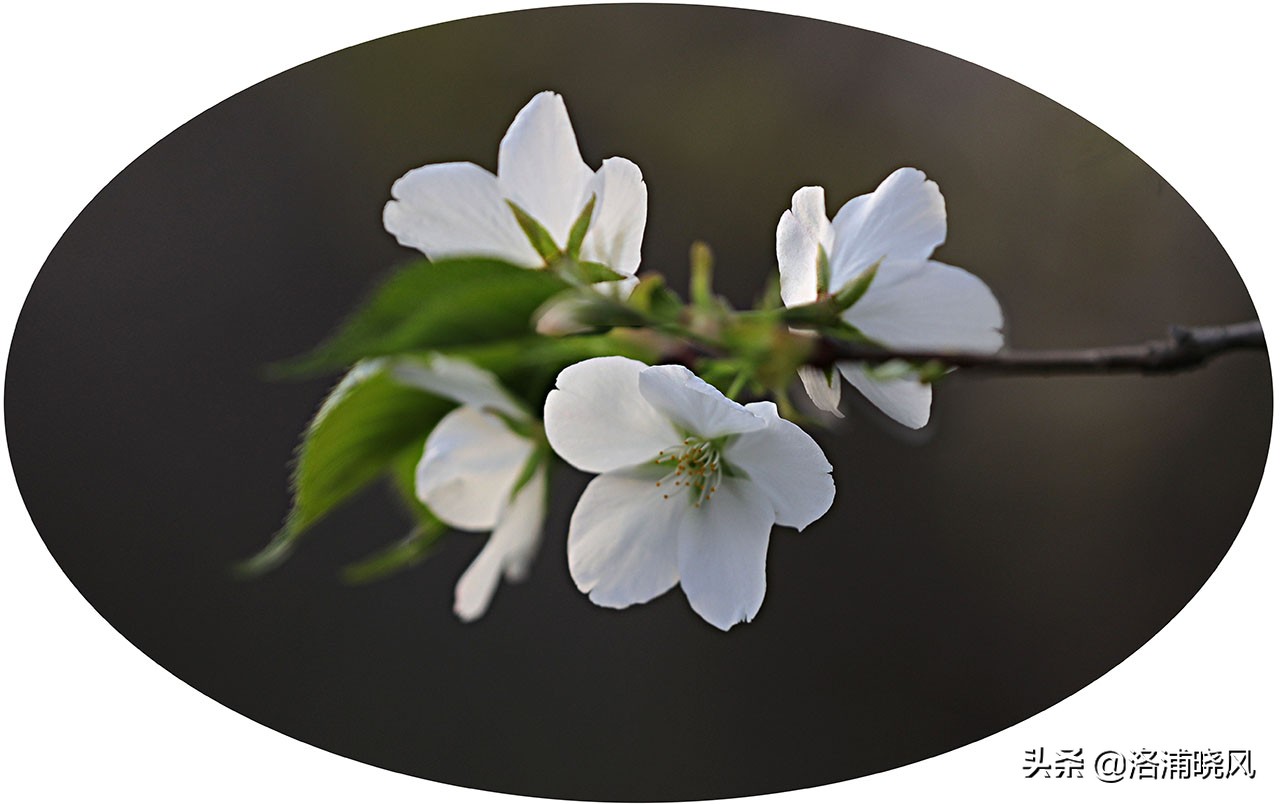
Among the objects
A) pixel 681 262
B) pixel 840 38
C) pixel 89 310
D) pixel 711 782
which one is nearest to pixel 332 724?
pixel 711 782

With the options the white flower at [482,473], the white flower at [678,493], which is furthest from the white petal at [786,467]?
the white flower at [482,473]

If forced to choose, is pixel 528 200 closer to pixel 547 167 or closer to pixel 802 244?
pixel 547 167

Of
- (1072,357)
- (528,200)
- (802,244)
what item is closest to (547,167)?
(528,200)

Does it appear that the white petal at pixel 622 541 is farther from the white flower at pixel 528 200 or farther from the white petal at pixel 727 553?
the white flower at pixel 528 200

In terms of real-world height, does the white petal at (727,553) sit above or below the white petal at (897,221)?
below

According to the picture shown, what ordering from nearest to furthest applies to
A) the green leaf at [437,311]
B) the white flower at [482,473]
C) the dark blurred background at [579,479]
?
the green leaf at [437,311]
the white flower at [482,473]
the dark blurred background at [579,479]

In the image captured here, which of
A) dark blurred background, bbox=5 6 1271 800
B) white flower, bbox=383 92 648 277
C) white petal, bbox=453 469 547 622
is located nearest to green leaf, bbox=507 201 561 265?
white flower, bbox=383 92 648 277
